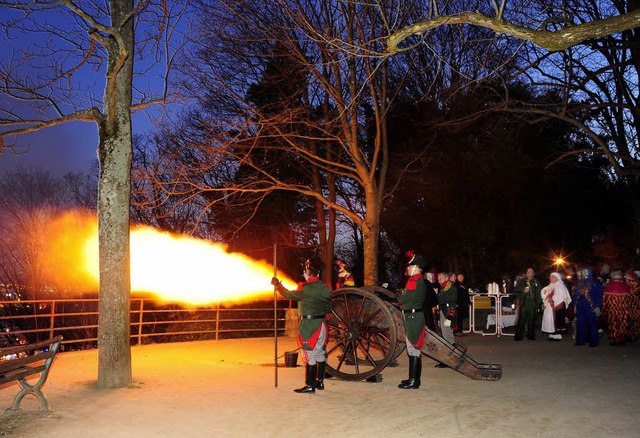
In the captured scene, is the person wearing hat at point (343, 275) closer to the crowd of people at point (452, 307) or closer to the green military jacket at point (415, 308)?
the crowd of people at point (452, 307)

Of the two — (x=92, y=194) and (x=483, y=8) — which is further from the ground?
(x=483, y=8)

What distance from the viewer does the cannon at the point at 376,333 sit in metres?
9.69

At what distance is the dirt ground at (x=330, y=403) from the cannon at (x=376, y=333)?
23 cm

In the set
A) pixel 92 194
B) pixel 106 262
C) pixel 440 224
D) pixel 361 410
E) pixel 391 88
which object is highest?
pixel 391 88

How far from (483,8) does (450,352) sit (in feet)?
37.9

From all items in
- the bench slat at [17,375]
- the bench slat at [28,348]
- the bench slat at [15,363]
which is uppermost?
the bench slat at [28,348]

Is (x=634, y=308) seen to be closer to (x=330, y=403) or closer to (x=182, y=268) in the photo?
(x=330, y=403)

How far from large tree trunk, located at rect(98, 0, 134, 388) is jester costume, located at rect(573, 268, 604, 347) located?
1123 cm

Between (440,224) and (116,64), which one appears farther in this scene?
(440,224)

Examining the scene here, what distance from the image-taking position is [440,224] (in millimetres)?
26438

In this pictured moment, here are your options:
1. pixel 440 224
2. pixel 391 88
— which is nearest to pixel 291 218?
pixel 440 224

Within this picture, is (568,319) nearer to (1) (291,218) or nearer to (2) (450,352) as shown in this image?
(2) (450,352)

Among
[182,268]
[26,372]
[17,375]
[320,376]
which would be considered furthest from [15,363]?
[182,268]

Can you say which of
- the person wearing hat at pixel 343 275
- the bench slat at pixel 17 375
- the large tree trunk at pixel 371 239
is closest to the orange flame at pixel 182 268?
the large tree trunk at pixel 371 239
